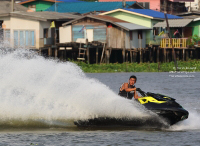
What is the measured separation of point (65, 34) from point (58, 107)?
34879mm

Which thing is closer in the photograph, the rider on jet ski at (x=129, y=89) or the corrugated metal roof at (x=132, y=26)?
the rider on jet ski at (x=129, y=89)

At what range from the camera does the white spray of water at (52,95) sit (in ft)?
44.6

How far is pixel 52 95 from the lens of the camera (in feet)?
46.1

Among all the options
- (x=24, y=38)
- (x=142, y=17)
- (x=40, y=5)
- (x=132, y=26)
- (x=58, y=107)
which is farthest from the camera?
(x=40, y=5)

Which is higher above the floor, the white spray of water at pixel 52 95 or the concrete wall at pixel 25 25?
the concrete wall at pixel 25 25

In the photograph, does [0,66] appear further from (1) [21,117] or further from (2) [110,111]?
(2) [110,111]

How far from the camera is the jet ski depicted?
1302 cm

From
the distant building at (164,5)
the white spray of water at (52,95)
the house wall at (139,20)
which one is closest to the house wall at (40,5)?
the distant building at (164,5)

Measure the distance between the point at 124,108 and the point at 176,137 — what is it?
1557 millimetres

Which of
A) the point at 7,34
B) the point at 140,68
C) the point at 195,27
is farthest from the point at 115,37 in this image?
the point at 7,34

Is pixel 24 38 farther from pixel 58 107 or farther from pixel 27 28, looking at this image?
pixel 58 107

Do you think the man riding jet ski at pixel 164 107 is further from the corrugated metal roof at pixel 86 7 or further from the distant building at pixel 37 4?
the distant building at pixel 37 4

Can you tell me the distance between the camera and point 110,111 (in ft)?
44.7

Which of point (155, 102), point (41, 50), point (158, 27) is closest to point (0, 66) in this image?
point (155, 102)
